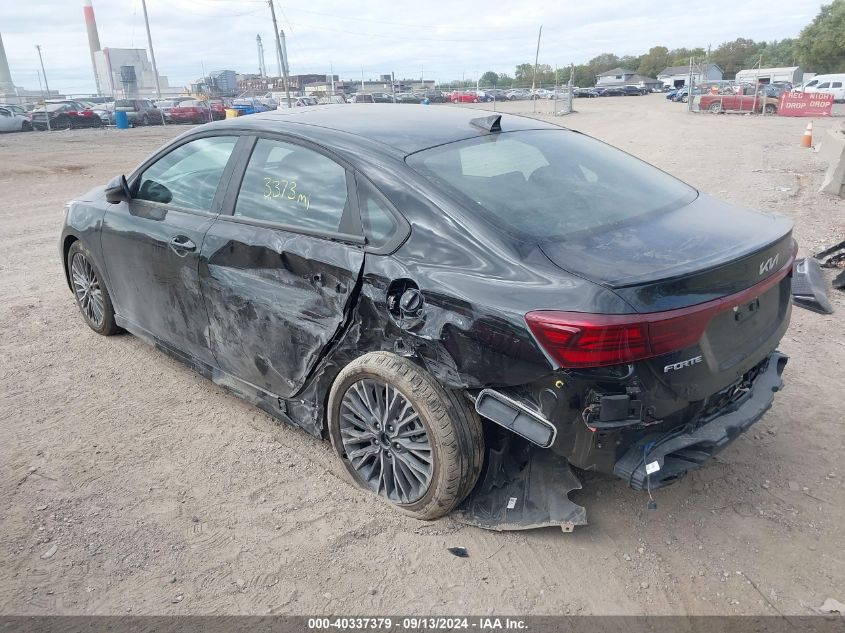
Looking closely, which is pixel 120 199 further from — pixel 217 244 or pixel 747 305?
pixel 747 305

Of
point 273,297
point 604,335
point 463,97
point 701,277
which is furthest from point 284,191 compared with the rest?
point 463,97

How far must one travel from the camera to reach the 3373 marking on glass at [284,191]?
3.07 meters

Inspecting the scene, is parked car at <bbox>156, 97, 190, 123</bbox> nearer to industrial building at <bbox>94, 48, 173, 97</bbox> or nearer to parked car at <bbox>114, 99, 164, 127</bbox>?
parked car at <bbox>114, 99, 164, 127</bbox>

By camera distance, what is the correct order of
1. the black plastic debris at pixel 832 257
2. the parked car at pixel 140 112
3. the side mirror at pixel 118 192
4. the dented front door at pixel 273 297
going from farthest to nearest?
the parked car at pixel 140 112
the black plastic debris at pixel 832 257
the side mirror at pixel 118 192
the dented front door at pixel 273 297

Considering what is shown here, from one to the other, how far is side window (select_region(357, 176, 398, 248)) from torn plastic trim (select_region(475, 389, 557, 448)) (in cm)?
80

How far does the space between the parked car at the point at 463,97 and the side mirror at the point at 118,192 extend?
5207 centimetres

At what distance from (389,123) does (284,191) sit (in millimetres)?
653

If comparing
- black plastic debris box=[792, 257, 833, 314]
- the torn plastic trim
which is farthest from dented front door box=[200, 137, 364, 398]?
black plastic debris box=[792, 257, 833, 314]

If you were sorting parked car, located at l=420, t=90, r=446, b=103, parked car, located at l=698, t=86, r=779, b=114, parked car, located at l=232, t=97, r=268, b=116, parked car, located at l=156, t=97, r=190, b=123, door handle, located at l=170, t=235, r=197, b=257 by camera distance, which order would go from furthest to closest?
parked car, located at l=420, t=90, r=446, b=103 < parked car, located at l=232, t=97, r=268, b=116 < parked car, located at l=156, t=97, r=190, b=123 < parked car, located at l=698, t=86, r=779, b=114 < door handle, located at l=170, t=235, r=197, b=257

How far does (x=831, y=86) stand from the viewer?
42.3 metres

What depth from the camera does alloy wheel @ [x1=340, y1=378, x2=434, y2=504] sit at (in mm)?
2734

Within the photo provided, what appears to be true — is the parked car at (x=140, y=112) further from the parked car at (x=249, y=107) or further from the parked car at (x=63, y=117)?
the parked car at (x=249, y=107)

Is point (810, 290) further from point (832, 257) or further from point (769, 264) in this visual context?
point (769, 264)

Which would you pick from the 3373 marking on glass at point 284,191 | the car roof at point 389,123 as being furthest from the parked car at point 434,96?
the 3373 marking on glass at point 284,191
